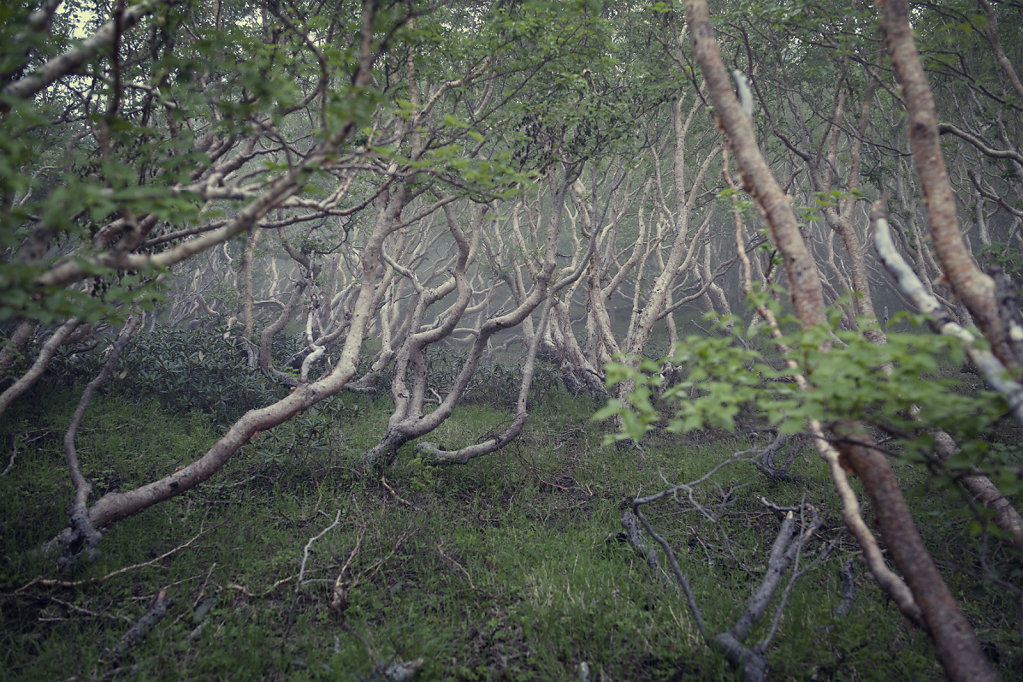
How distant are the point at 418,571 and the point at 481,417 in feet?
19.0

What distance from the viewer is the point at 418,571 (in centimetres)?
572

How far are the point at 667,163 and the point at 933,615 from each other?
605 inches

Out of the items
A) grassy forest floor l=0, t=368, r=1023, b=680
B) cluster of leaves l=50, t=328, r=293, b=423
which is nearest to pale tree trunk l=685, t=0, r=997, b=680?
grassy forest floor l=0, t=368, r=1023, b=680

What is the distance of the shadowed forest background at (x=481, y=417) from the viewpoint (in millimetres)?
3219

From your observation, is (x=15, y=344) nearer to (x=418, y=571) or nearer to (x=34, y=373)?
(x=34, y=373)

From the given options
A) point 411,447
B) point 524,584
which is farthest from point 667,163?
point 524,584

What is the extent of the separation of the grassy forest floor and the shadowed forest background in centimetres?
4

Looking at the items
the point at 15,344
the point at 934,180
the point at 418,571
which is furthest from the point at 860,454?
the point at 15,344

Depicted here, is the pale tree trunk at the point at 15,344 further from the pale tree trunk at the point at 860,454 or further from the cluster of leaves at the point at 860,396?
the pale tree trunk at the point at 860,454

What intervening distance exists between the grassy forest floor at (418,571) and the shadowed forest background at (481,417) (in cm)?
4

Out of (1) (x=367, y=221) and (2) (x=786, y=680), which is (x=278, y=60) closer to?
(2) (x=786, y=680)

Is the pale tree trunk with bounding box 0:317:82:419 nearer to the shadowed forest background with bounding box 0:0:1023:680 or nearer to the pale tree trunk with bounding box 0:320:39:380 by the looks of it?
the shadowed forest background with bounding box 0:0:1023:680

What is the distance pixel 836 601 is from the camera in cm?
503

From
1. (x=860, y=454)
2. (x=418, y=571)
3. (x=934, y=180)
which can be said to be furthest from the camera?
(x=418, y=571)
